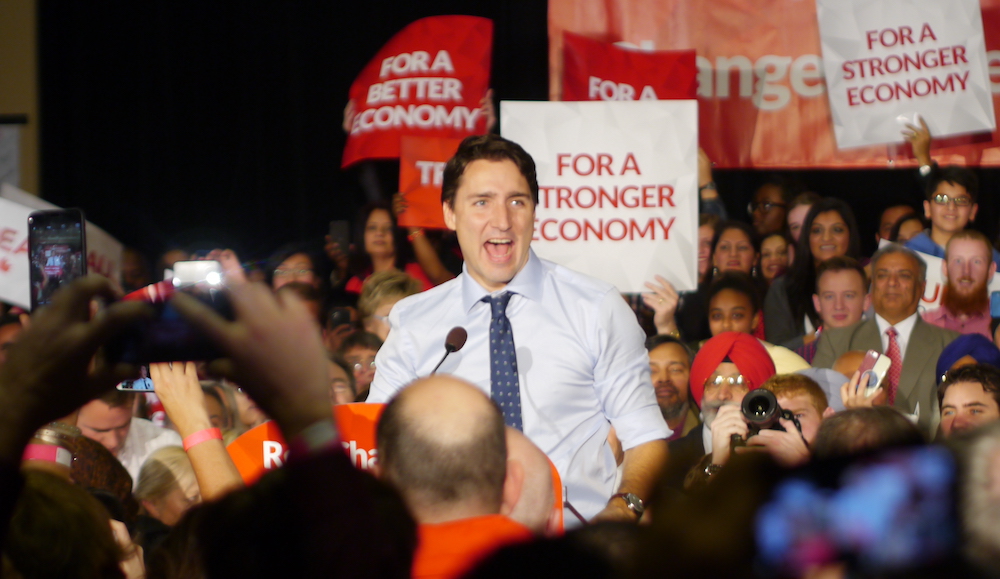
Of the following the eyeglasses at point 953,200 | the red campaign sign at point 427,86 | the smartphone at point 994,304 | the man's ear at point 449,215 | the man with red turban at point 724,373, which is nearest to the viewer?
the man's ear at point 449,215

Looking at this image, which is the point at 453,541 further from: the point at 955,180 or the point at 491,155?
the point at 955,180

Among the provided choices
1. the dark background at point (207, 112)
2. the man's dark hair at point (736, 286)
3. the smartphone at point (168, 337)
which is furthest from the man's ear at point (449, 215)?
the dark background at point (207, 112)

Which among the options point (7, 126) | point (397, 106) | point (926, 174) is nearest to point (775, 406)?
point (926, 174)

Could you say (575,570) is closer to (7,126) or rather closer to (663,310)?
(663,310)

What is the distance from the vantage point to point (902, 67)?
19.9 feet

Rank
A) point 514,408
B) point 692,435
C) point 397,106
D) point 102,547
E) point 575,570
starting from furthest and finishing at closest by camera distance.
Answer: point 397,106
point 692,435
point 514,408
point 102,547
point 575,570

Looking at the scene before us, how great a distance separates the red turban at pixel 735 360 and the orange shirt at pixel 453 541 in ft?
9.13

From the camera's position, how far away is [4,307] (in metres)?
6.64

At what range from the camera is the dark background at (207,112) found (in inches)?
320

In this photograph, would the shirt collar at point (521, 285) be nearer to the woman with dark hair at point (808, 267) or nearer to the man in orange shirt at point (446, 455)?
the man in orange shirt at point (446, 455)

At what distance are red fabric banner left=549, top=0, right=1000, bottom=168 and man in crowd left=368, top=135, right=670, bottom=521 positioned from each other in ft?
12.7

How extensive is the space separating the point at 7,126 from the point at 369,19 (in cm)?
296

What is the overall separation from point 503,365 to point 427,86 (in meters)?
3.82

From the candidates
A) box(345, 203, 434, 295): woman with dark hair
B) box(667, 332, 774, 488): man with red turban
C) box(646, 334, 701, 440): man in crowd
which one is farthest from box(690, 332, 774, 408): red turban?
box(345, 203, 434, 295): woman with dark hair
